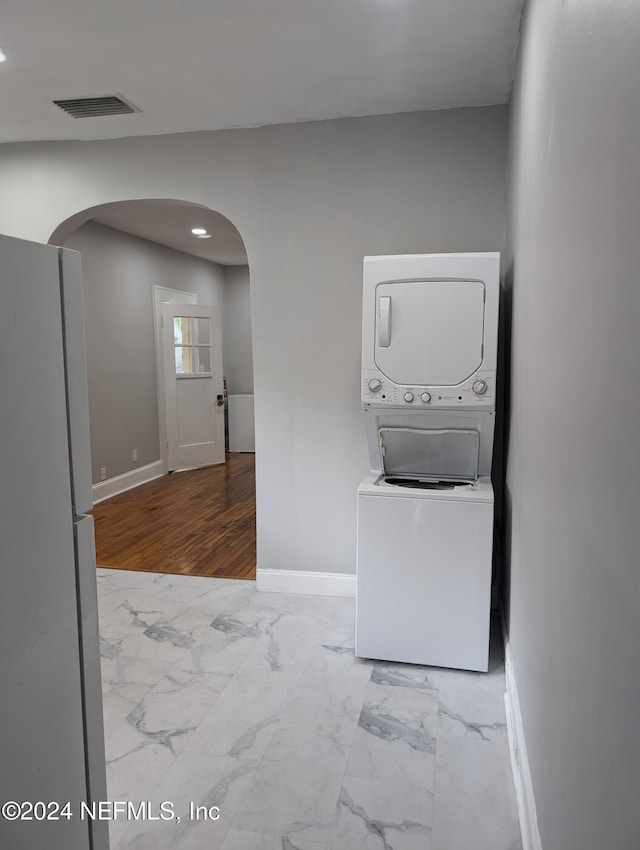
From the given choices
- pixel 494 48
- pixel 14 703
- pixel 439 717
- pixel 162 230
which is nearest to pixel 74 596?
pixel 14 703

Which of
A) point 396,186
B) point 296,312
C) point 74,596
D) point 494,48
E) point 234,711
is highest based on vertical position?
point 494,48

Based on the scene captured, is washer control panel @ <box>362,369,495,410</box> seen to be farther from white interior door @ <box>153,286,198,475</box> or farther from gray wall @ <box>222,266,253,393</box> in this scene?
gray wall @ <box>222,266,253,393</box>

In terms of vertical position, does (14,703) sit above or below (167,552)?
above

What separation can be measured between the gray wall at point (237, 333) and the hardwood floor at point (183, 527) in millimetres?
2351

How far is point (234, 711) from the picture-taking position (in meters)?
2.39

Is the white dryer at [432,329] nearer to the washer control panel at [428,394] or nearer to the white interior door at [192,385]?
the washer control panel at [428,394]

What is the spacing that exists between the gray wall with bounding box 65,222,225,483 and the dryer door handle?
3303 mm

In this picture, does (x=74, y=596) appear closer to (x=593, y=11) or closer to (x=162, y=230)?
(x=593, y=11)

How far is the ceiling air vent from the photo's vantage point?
9.79 feet

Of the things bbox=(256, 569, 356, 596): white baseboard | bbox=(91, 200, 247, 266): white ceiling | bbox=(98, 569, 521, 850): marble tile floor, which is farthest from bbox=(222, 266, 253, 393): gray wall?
bbox=(98, 569, 521, 850): marble tile floor

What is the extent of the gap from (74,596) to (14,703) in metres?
0.24

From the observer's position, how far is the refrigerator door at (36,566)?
1.09 meters

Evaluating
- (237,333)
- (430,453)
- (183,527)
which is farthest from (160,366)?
(430,453)

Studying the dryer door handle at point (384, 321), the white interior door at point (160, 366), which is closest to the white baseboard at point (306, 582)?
the dryer door handle at point (384, 321)
